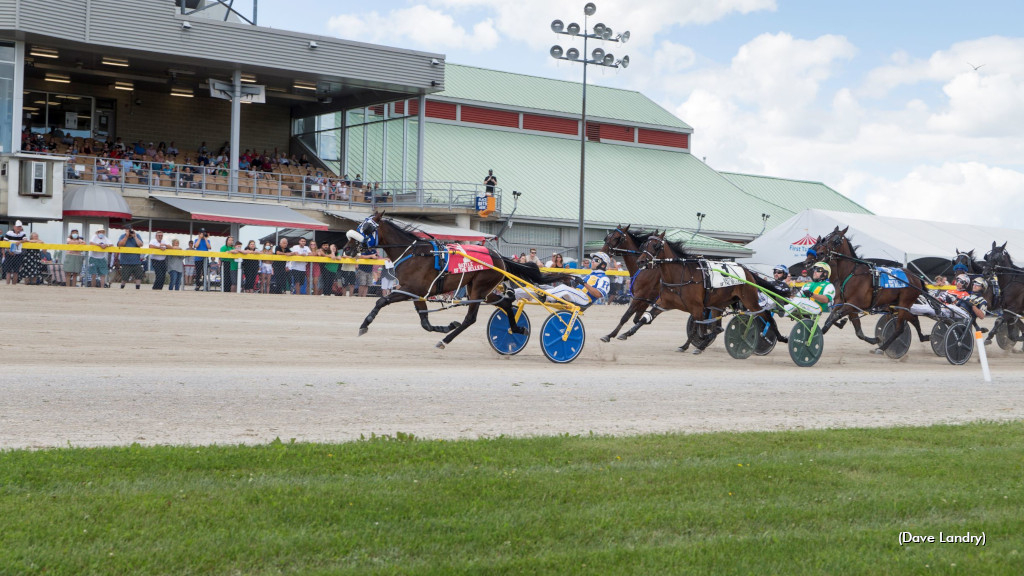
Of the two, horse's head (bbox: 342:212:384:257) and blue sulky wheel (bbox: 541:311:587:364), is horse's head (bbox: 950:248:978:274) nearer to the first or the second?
blue sulky wheel (bbox: 541:311:587:364)

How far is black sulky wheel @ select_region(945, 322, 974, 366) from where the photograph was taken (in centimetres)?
1803

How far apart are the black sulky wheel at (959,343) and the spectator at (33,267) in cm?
1790

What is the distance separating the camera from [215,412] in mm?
8992

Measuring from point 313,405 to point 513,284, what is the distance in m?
6.26

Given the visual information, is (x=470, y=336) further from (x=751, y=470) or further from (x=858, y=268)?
(x=751, y=470)

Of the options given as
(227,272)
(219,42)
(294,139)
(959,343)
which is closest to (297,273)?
(227,272)

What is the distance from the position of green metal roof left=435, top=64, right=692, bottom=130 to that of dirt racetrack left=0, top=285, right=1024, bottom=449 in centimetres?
3300

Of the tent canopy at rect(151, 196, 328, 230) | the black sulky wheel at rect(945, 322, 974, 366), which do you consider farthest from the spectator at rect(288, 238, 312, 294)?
the black sulky wheel at rect(945, 322, 974, 366)

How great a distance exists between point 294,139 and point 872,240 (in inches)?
967

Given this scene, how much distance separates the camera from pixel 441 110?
50094 millimetres

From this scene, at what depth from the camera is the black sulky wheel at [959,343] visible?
1803cm

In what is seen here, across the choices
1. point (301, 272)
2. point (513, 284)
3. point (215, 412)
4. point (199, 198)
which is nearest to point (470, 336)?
point (513, 284)

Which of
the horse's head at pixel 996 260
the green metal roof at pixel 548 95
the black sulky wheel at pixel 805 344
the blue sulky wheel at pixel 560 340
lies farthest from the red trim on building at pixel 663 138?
the blue sulky wheel at pixel 560 340

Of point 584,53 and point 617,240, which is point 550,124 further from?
point 617,240
